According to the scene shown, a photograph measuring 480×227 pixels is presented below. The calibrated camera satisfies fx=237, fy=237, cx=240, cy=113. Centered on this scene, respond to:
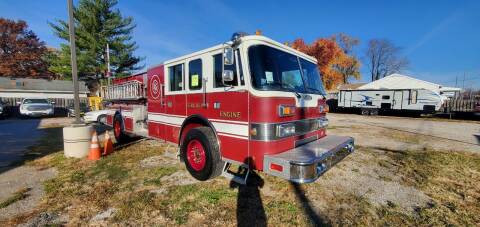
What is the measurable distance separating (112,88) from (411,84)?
4259 cm

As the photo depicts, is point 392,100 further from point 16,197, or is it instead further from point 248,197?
point 16,197

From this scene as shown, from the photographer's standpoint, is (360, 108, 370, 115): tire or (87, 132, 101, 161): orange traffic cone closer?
(87, 132, 101, 161): orange traffic cone

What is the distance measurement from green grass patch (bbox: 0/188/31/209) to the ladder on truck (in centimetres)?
334

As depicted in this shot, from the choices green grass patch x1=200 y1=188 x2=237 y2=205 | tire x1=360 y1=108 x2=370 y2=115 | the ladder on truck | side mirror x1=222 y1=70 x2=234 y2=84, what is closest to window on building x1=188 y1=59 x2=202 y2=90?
side mirror x1=222 y1=70 x2=234 y2=84

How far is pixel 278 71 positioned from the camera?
380 centimetres

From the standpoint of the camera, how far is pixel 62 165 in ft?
18.5

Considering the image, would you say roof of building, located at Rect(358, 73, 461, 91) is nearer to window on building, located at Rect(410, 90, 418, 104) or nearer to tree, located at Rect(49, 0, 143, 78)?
window on building, located at Rect(410, 90, 418, 104)

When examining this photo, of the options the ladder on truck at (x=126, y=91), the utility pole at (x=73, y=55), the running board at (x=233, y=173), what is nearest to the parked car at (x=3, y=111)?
the ladder on truck at (x=126, y=91)

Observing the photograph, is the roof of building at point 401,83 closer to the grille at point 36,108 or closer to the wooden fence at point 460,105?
the wooden fence at point 460,105

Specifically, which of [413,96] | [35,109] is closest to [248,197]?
[413,96]

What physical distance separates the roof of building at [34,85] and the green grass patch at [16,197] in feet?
121

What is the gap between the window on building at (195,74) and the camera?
454 cm

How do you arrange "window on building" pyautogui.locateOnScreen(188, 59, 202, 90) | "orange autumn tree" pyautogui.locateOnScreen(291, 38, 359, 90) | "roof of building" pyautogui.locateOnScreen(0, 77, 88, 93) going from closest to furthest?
1. "window on building" pyautogui.locateOnScreen(188, 59, 202, 90)
2. "roof of building" pyautogui.locateOnScreen(0, 77, 88, 93)
3. "orange autumn tree" pyautogui.locateOnScreen(291, 38, 359, 90)

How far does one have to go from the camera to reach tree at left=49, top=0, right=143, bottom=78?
25.6m
